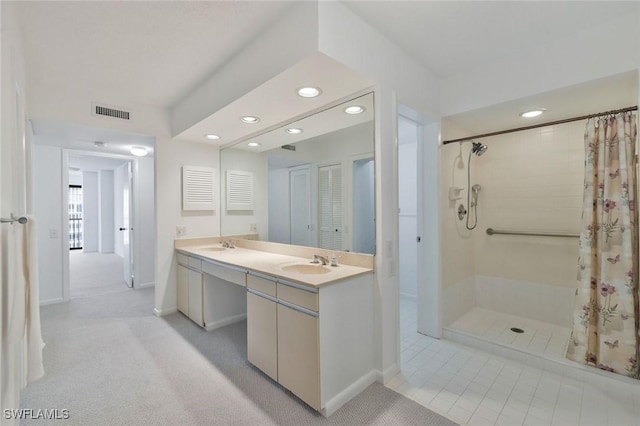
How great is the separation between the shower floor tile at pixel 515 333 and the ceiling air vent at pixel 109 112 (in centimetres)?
407

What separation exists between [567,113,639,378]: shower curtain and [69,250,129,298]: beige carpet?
5752 millimetres

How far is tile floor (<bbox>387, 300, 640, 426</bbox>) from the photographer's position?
1731 mm

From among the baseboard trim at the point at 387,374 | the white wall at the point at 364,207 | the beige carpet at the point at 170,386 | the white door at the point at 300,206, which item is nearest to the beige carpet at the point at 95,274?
the beige carpet at the point at 170,386

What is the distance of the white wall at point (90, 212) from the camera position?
27.3 feet

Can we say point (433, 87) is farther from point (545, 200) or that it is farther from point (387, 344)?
point (387, 344)

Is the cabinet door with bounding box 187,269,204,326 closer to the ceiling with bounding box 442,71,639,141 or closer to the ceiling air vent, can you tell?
the ceiling air vent

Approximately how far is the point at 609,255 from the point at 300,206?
249cm

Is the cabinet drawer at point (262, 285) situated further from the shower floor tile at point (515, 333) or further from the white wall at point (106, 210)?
the white wall at point (106, 210)

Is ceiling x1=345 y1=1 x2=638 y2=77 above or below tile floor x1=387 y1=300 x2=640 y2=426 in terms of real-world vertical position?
above

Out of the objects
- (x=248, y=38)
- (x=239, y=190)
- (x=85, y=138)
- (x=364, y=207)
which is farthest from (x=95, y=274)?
(x=364, y=207)

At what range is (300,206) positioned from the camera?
9.54 ft

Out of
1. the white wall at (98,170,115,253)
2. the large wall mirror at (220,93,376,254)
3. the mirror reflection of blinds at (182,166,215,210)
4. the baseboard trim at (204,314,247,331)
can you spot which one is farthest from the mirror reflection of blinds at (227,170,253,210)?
the white wall at (98,170,115,253)

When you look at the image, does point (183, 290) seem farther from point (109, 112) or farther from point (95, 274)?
point (95, 274)

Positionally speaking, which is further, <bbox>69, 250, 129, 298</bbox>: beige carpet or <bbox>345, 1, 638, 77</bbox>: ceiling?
<bbox>69, 250, 129, 298</bbox>: beige carpet
